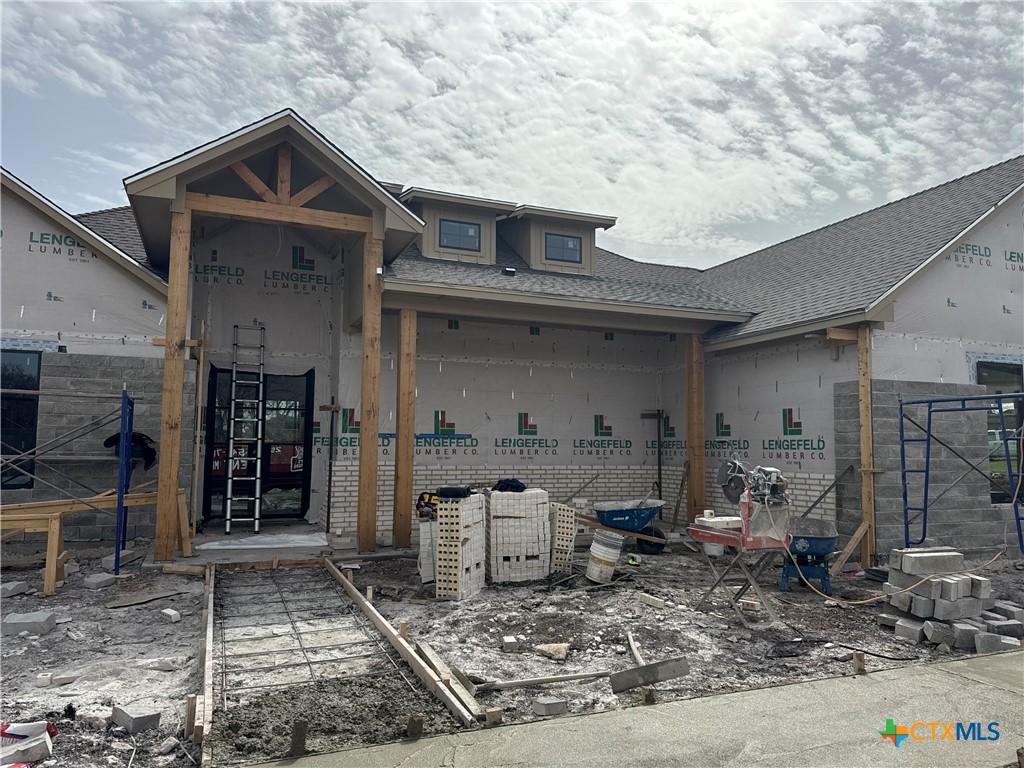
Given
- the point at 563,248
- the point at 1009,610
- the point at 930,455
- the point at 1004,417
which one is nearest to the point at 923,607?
the point at 1009,610

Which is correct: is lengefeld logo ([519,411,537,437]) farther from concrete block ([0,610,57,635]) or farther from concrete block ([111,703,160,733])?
concrete block ([111,703,160,733])

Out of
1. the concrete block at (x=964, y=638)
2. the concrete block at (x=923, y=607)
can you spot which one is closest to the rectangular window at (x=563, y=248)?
the concrete block at (x=923, y=607)

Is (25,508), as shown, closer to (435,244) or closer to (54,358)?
(54,358)

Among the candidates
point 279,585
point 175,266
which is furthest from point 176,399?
point 279,585

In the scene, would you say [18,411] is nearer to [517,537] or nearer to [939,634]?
[517,537]

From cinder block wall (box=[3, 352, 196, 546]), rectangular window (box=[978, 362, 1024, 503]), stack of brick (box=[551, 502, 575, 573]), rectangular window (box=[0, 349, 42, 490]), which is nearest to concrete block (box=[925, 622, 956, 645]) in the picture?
stack of brick (box=[551, 502, 575, 573])

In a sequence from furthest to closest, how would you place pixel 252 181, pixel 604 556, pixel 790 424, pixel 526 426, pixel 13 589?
pixel 526 426 < pixel 790 424 < pixel 252 181 < pixel 604 556 < pixel 13 589

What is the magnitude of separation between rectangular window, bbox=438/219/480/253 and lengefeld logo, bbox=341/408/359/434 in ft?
14.9

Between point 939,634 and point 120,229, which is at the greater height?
point 120,229

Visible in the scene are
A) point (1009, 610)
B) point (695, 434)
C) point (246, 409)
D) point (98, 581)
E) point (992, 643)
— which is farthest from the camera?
point (695, 434)

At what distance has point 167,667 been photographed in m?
5.72

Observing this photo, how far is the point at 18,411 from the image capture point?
1000cm

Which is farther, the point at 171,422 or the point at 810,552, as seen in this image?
the point at 171,422

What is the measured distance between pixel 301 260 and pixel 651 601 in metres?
9.16
